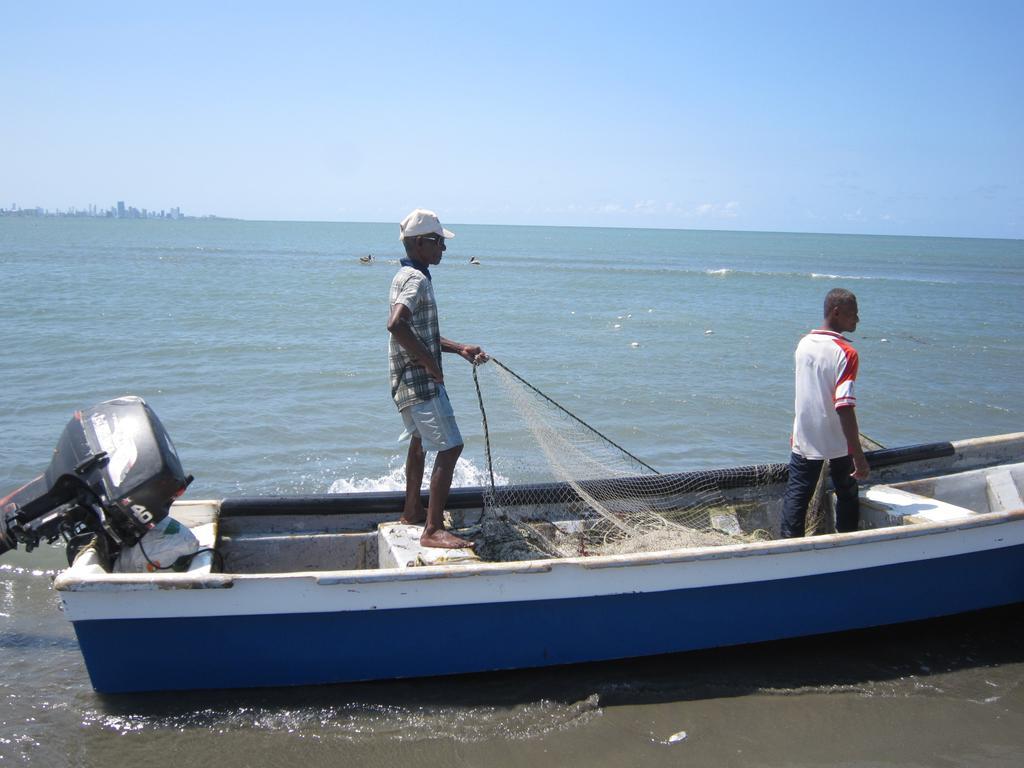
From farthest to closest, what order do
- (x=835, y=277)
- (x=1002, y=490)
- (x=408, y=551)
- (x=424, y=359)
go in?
(x=835, y=277) → (x=1002, y=490) → (x=408, y=551) → (x=424, y=359)

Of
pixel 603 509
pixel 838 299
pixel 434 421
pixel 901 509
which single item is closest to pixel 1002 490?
pixel 901 509

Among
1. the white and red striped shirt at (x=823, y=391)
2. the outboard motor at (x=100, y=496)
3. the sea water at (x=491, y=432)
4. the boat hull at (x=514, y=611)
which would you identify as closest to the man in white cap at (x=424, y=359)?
the boat hull at (x=514, y=611)

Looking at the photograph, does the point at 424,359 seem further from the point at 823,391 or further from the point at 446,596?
the point at 823,391

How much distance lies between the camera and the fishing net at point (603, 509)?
5.47 meters

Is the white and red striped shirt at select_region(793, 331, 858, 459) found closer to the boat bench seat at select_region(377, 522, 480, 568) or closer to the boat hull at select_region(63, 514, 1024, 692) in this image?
the boat hull at select_region(63, 514, 1024, 692)

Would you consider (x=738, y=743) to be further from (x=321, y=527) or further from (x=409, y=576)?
(x=321, y=527)

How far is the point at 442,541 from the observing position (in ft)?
16.3

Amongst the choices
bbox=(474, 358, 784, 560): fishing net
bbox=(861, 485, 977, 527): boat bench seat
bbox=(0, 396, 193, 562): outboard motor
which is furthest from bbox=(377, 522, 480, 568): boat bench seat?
bbox=(861, 485, 977, 527): boat bench seat

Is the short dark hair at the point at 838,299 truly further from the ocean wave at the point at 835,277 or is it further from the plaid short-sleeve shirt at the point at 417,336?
the ocean wave at the point at 835,277

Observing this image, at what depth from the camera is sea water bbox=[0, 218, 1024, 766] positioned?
427 cm

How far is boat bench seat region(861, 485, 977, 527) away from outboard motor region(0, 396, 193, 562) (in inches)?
171

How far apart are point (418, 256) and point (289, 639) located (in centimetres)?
216

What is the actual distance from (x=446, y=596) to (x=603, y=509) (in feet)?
5.82

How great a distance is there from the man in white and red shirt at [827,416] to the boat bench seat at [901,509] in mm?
387
